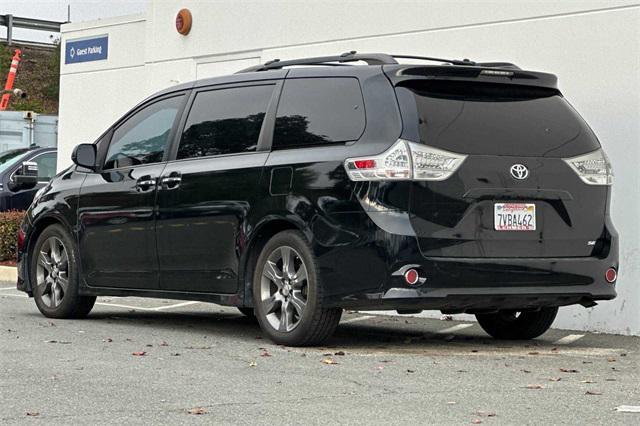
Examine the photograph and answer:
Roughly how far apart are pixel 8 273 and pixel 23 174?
8.51 ft

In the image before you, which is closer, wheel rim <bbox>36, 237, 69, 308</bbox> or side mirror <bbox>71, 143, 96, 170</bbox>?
side mirror <bbox>71, 143, 96, 170</bbox>

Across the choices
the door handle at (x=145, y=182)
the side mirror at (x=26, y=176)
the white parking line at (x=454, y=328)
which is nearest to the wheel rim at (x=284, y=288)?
the door handle at (x=145, y=182)

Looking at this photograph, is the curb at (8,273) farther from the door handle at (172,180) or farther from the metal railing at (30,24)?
the metal railing at (30,24)

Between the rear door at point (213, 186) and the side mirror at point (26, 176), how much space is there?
30.4ft

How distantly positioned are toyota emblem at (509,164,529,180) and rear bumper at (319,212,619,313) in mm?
529

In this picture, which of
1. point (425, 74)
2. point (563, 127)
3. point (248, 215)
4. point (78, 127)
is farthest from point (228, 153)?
point (78, 127)

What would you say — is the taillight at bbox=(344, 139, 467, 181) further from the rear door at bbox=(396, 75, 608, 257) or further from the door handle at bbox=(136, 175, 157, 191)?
the door handle at bbox=(136, 175, 157, 191)

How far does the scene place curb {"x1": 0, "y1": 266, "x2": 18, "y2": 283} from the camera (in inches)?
668

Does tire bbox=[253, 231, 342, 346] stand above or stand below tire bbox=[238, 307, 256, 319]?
above

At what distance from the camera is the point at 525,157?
9.03 metres

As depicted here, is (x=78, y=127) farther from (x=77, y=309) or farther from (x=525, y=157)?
(x=525, y=157)

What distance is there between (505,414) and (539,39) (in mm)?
6186

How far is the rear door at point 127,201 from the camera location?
34.3 ft

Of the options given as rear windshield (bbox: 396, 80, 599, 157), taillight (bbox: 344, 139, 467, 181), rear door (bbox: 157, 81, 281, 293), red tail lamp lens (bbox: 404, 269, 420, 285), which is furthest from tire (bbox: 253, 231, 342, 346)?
rear windshield (bbox: 396, 80, 599, 157)
